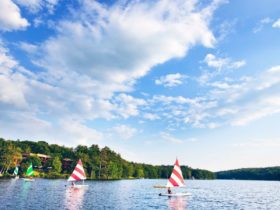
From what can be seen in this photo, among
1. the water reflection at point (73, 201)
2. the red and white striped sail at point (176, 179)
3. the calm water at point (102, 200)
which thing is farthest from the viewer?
the red and white striped sail at point (176, 179)

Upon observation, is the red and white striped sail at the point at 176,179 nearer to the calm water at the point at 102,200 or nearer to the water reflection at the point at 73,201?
the calm water at the point at 102,200

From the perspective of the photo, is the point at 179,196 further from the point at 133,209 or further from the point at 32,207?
the point at 32,207

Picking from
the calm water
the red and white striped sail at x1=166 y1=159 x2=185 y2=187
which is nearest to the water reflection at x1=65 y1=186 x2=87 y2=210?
the calm water

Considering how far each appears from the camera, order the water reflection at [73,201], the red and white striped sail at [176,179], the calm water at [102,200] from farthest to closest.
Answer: the red and white striped sail at [176,179], the calm water at [102,200], the water reflection at [73,201]

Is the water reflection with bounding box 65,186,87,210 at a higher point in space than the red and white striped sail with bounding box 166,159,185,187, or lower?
lower

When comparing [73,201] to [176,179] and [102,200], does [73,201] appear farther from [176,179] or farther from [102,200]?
[176,179]

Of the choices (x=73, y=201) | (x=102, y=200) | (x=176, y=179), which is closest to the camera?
(x=73, y=201)

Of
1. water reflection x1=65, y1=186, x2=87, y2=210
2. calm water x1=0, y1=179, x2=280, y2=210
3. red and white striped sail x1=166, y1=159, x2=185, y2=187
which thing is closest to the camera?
water reflection x1=65, y1=186, x2=87, y2=210

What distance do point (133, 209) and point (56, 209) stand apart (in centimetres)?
1404

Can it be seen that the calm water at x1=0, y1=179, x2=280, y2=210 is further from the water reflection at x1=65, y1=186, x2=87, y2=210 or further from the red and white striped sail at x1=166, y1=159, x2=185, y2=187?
the red and white striped sail at x1=166, y1=159, x2=185, y2=187

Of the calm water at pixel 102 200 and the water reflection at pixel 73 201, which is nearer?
the water reflection at pixel 73 201

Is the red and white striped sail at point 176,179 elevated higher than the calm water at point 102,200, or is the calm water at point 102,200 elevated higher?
the red and white striped sail at point 176,179

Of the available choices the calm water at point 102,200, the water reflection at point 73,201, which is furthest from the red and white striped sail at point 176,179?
the water reflection at point 73,201

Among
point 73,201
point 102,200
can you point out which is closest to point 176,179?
point 102,200
